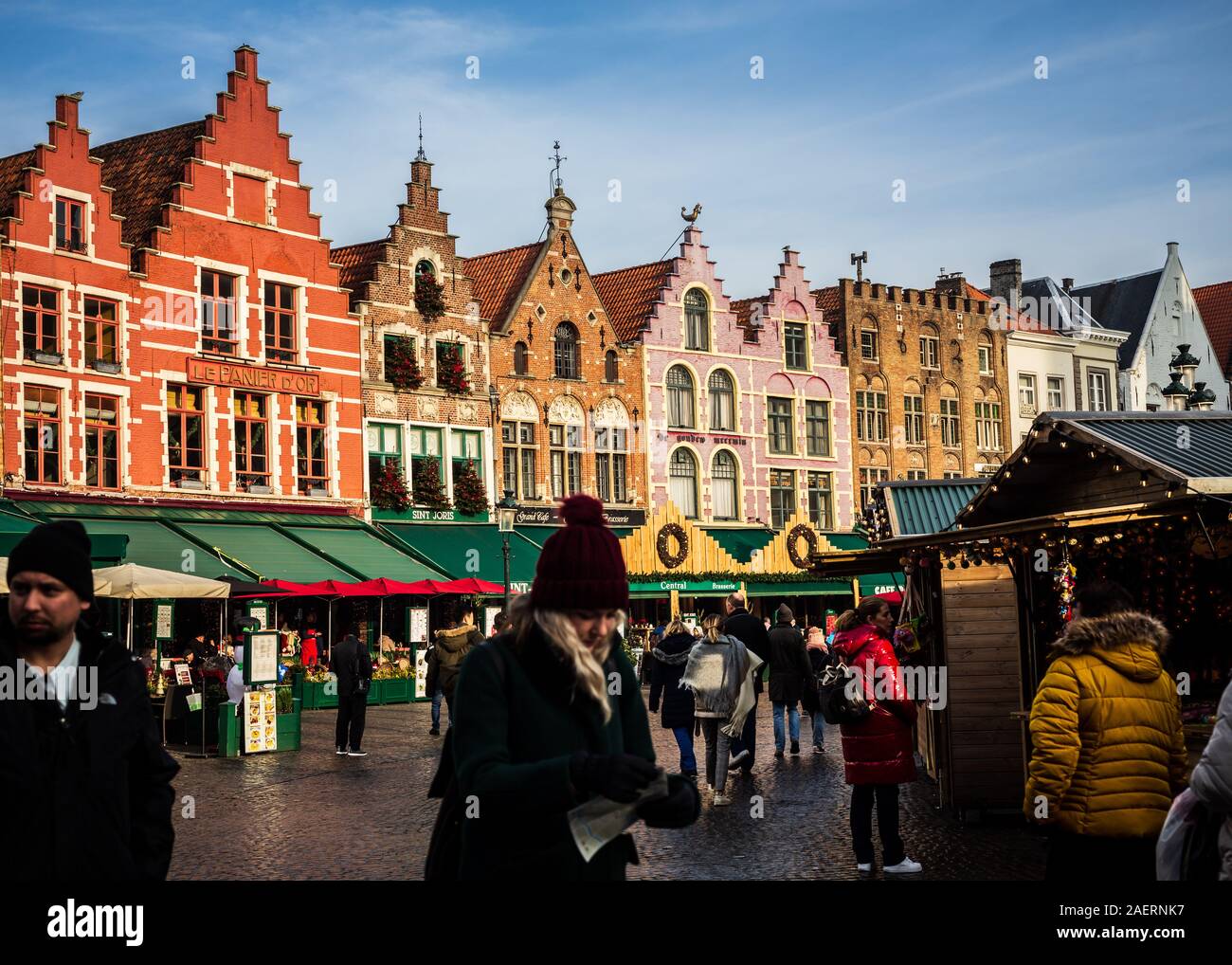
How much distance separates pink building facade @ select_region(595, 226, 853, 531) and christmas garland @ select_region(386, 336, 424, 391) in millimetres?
8099

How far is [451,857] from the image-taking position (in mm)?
3992

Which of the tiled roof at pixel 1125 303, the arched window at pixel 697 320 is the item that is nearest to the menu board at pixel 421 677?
the arched window at pixel 697 320

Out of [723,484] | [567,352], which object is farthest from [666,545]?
[567,352]

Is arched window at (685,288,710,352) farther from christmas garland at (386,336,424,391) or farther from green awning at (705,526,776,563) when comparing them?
christmas garland at (386,336,424,391)

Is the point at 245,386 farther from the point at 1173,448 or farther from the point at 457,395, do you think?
the point at 1173,448

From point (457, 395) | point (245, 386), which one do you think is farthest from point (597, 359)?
point (245, 386)

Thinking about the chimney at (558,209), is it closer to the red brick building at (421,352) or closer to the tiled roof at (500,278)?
the tiled roof at (500,278)

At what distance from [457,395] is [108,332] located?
361 inches

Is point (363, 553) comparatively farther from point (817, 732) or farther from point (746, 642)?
point (746, 642)

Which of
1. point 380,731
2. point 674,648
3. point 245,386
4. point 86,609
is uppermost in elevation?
point 245,386

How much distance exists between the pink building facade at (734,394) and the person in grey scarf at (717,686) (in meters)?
27.3

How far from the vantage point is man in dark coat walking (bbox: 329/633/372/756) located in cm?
1888

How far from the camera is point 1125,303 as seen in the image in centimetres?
5728

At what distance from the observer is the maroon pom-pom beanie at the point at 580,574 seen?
395 centimetres
